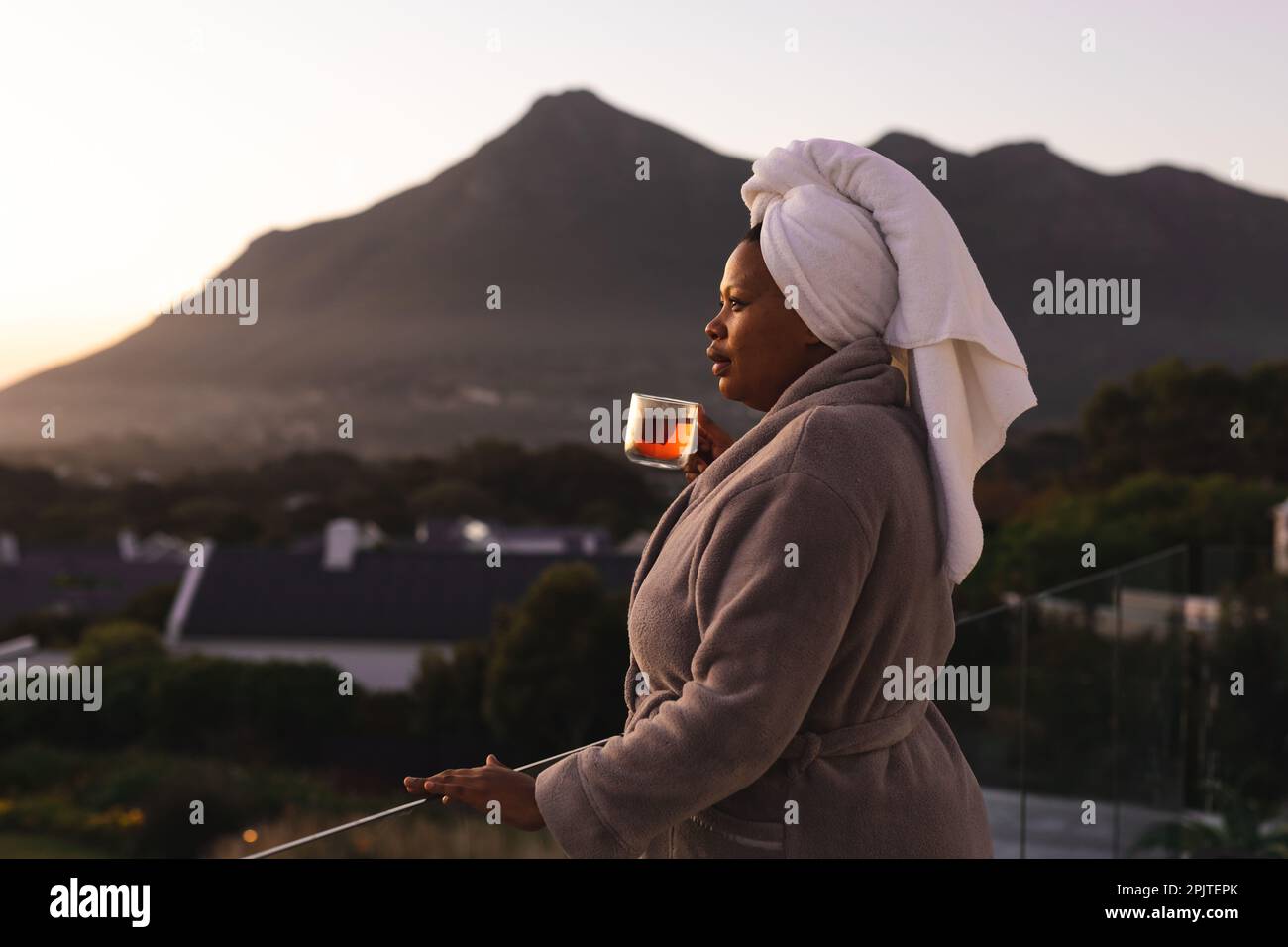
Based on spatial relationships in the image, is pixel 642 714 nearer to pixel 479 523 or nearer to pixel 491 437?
pixel 479 523

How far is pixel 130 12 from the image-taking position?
2539 inches

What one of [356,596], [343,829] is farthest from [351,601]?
[343,829]

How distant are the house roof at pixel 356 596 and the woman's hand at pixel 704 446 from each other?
4171cm

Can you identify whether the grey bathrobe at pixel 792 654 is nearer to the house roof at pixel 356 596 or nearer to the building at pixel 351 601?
the building at pixel 351 601

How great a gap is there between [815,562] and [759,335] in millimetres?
273

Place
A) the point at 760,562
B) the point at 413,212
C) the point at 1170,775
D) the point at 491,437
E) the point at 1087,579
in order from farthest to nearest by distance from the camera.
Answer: the point at 413,212, the point at 491,437, the point at 1170,775, the point at 1087,579, the point at 760,562

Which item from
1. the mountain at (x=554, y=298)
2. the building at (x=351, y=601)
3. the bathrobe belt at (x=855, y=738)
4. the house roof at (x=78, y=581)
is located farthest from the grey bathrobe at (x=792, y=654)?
the mountain at (x=554, y=298)

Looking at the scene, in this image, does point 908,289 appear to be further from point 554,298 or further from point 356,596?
point 554,298

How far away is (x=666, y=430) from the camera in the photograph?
1.75 m

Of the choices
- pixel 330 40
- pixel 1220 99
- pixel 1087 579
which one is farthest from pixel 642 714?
pixel 330 40

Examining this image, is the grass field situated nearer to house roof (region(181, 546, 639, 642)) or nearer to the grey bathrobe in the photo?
house roof (region(181, 546, 639, 642))

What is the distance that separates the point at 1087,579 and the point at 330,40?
66805 mm

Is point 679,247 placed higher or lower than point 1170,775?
higher

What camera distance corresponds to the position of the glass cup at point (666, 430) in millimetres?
1734
